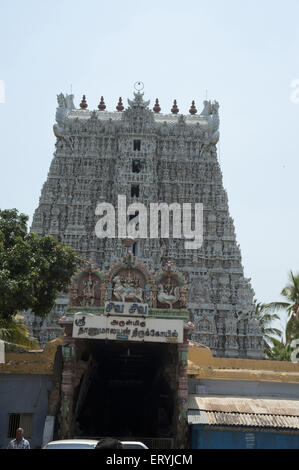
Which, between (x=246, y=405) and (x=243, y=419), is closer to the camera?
(x=243, y=419)

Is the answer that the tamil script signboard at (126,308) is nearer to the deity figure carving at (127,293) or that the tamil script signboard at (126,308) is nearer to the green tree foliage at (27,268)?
the deity figure carving at (127,293)

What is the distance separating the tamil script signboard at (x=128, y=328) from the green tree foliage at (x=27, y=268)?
14.7 feet

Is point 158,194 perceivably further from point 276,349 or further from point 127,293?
point 127,293

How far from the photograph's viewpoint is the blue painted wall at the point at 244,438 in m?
17.9

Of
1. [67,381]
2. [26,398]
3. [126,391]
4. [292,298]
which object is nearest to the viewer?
[67,381]

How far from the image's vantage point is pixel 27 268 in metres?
23.7

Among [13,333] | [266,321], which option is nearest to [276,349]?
[266,321]

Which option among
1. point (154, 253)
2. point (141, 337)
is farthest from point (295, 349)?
point (141, 337)

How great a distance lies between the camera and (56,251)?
26.9 metres

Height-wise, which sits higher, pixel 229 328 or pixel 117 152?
pixel 117 152

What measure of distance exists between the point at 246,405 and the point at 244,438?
2178 millimetres

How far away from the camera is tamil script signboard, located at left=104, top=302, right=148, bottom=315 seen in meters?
19.1

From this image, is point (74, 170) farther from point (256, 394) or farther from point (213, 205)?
point (256, 394)

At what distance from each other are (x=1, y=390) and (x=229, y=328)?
78.3ft
